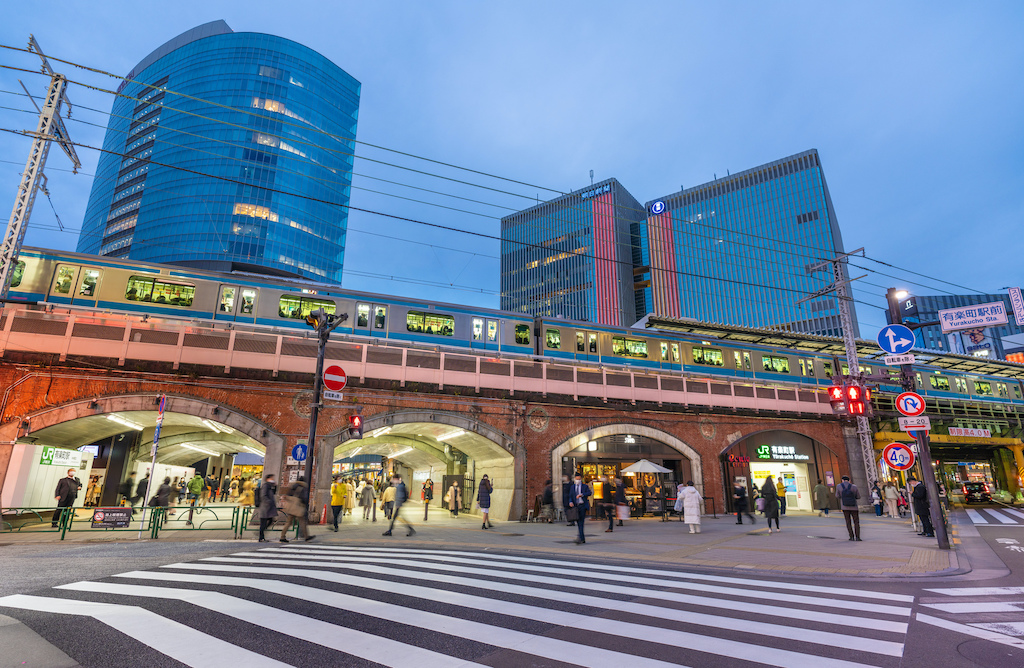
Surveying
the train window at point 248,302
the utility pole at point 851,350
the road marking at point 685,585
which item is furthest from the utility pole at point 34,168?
the utility pole at point 851,350

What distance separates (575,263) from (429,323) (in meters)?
79.3

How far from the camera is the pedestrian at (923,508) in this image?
1475cm

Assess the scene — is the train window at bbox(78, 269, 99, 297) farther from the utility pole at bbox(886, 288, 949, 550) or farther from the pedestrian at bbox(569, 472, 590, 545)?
the utility pole at bbox(886, 288, 949, 550)

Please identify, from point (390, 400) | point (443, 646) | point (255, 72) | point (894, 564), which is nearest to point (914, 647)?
point (443, 646)

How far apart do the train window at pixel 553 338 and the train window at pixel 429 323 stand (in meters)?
4.95

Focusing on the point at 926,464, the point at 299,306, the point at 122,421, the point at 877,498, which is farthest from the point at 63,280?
the point at 877,498

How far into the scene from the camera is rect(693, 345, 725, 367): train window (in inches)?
1155

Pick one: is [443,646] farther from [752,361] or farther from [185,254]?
[185,254]

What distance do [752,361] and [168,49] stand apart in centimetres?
11426

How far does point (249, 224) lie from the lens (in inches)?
3063

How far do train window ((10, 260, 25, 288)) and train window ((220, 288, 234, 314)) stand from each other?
22.1ft

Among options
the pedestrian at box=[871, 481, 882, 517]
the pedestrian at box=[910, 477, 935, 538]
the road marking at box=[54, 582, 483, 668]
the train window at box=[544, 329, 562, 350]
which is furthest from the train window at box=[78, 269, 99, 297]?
the pedestrian at box=[871, 481, 882, 517]

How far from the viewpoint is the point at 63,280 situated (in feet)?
62.3

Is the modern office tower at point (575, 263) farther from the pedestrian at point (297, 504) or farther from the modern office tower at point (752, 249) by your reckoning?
the pedestrian at point (297, 504)
